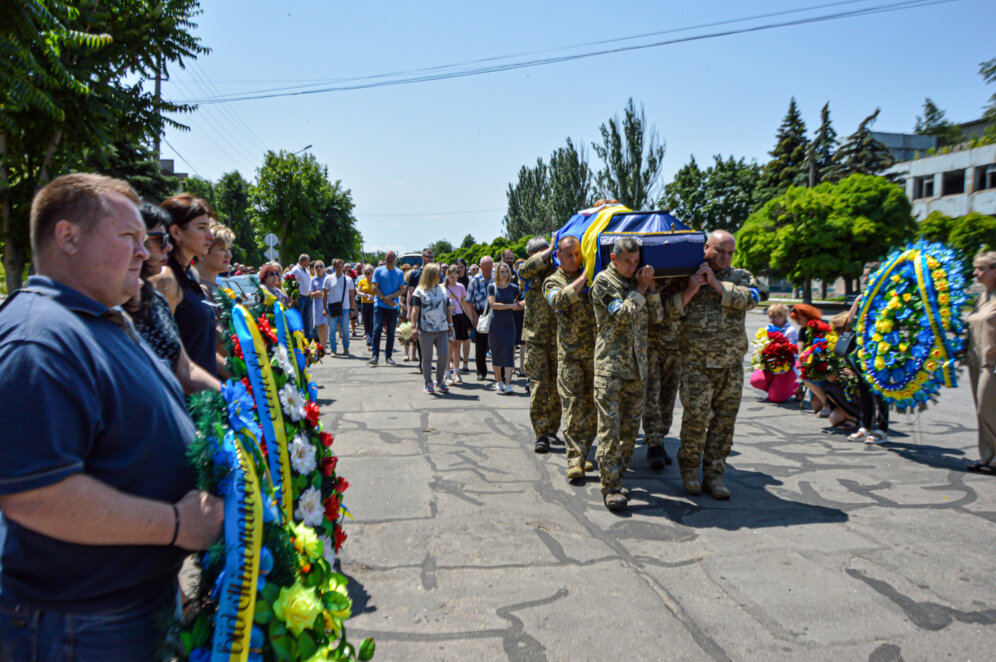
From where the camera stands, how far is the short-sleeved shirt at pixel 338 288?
1341cm

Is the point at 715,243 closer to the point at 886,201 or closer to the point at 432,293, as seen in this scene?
the point at 432,293

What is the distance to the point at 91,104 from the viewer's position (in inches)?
351

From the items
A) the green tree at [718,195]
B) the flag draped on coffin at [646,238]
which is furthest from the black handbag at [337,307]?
the green tree at [718,195]

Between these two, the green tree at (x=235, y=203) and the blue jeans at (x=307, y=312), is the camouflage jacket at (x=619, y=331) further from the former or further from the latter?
the green tree at (x=235, y=203)

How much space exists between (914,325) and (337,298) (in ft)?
35.3

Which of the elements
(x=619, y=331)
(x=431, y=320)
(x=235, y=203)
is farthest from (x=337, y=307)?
(x=235, y=203)

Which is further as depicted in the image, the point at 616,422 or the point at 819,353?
the point at 819,353

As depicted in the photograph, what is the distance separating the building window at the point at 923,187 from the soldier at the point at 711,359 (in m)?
58.5

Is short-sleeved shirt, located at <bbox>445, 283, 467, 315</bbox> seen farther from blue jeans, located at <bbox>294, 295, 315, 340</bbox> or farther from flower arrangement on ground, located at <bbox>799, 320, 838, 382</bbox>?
flower arrangement on ground, located at <bbox>799, 320, 838, 382</bbox>

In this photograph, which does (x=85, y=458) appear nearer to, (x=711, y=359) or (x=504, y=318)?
(x=711, y=359)

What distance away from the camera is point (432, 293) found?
9711 millimetres

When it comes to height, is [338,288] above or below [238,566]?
above

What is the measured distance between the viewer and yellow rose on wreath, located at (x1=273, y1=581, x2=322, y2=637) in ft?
5.53

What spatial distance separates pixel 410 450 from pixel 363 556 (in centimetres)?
253
